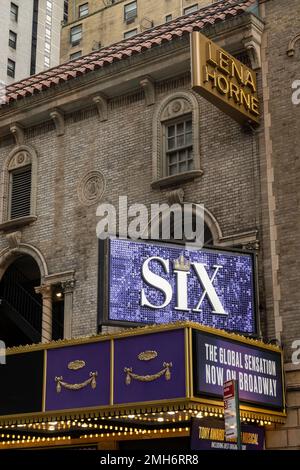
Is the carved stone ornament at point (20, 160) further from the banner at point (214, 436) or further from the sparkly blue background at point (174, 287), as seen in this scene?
the banner at point (214, 436)

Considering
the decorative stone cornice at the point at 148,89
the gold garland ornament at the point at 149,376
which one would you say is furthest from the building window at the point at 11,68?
the gold garland ornament at the point at 149,376

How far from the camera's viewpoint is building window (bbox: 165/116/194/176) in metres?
23.7

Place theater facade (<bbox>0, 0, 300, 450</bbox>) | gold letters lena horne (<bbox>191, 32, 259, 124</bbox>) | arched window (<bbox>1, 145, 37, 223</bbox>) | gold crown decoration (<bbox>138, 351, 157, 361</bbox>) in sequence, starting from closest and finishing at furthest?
gold crown decoration (<bbox>138, 351, 157, 361</bbox>)
theater facade (<bbox>0, 0, 300, 450</bbox>)
gold letters lena horne (<bbox>191, 32, 259, 124</bbox>)
arched window (<bbox>1, 145, 37, 223</bbox>)

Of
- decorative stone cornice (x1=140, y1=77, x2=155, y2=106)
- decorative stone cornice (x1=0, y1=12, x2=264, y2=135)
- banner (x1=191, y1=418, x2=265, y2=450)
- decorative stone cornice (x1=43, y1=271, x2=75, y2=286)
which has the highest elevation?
decorative stone cornice (x1=0, y1=12, x2=264, y2=135)

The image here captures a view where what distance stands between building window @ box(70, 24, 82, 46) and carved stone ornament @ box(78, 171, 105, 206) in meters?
44.2

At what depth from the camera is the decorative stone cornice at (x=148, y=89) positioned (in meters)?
24.3

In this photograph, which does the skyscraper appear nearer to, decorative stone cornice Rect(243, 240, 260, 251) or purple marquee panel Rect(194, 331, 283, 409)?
decorative stone cornice Rect(243, 240, 260, 251)

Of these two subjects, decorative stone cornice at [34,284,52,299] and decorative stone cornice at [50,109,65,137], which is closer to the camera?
decorative stone cornice at [34,284,52,299]

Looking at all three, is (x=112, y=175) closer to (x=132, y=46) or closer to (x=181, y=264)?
(x=132, y=46)

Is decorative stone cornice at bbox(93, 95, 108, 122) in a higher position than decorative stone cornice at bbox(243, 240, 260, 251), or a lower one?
higher

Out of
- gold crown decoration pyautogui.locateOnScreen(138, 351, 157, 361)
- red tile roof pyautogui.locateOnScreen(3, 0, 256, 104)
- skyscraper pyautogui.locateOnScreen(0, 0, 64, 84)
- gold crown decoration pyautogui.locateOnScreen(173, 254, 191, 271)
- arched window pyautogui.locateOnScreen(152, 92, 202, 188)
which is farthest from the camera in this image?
skyscraper pyautogui.locateOnScreen(0, 0, 64, 84)

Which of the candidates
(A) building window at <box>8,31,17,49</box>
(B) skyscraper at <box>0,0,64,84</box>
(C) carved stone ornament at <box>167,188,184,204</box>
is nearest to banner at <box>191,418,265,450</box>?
(C) carved stone ornament at <box>167,188,184,204</box>

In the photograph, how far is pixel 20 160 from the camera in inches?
1069
